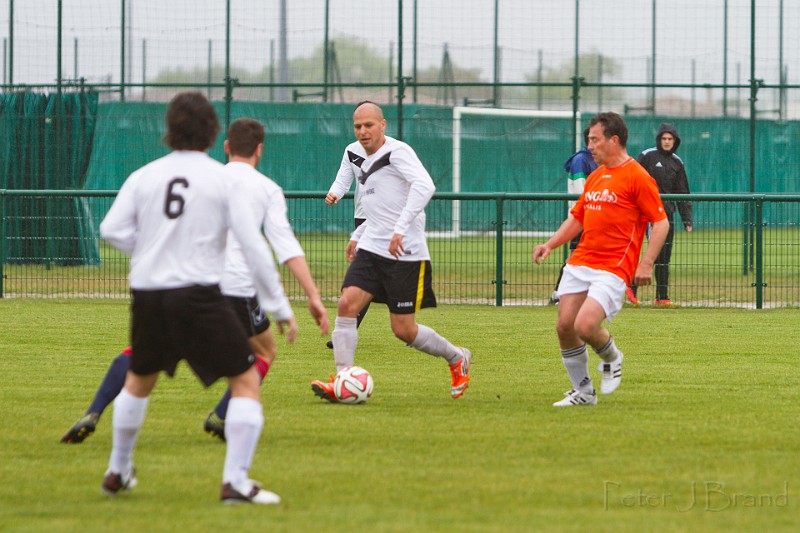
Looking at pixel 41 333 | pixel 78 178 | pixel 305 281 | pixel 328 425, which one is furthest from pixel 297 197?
pixel 305 281

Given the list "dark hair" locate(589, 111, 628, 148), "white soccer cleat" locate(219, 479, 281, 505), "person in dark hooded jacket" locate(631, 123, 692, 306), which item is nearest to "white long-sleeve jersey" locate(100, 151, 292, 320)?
"white soccer cleat" locate(219, 479, 281, 505)

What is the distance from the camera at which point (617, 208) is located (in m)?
7.94

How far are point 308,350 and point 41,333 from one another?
2685 millimetres

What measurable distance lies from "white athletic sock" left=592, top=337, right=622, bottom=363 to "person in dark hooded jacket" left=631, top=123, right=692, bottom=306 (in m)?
6.92

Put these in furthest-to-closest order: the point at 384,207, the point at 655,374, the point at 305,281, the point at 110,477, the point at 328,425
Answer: the point at 655,374 < the point at 384,207 < the point at 328,425 < the point at 305,281 < the point at 110,477

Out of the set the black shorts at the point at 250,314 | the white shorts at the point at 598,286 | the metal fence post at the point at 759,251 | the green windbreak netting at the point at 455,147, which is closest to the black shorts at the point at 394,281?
the white shorts at the point at 598,286

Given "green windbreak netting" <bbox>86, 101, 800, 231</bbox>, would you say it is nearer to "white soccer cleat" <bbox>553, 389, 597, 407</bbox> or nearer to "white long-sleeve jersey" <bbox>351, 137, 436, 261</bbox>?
"white long-sleeve jersey" <bbox>351, 137, 436, 261</bbox>

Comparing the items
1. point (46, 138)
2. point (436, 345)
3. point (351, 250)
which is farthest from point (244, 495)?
point (46, 138)

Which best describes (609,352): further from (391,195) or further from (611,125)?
(391,195)

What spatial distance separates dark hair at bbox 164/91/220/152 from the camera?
5.17 m

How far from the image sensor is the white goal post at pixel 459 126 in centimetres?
1645

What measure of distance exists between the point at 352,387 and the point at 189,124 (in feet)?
10.3

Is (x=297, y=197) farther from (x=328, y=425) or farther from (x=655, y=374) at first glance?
(x=328, y=425)

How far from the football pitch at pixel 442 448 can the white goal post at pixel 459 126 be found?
17.5 ft
